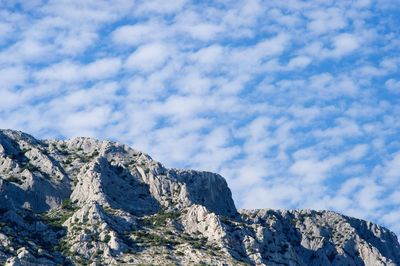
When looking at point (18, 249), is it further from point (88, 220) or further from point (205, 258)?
point (205, 258)

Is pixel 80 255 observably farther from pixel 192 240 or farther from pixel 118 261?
pixel 192 240

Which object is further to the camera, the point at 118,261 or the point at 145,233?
the point at 145,233

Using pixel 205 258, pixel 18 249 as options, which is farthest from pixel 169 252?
pixel 18 249

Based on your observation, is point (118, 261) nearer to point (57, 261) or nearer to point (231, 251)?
point (57, 261)

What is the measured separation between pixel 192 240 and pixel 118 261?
2249cm

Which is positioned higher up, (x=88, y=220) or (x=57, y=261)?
(x=88, y=220)

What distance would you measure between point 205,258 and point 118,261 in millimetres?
18169

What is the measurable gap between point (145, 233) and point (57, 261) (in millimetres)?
23729

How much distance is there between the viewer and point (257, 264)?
635 ft

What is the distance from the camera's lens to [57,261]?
177875 mm

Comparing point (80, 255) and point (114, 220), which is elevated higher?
point (114, 220)

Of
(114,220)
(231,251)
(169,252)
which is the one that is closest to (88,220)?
(114,220)

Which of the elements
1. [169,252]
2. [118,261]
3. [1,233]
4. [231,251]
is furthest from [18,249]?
[231,251]

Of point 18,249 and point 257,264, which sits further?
point 257,264
